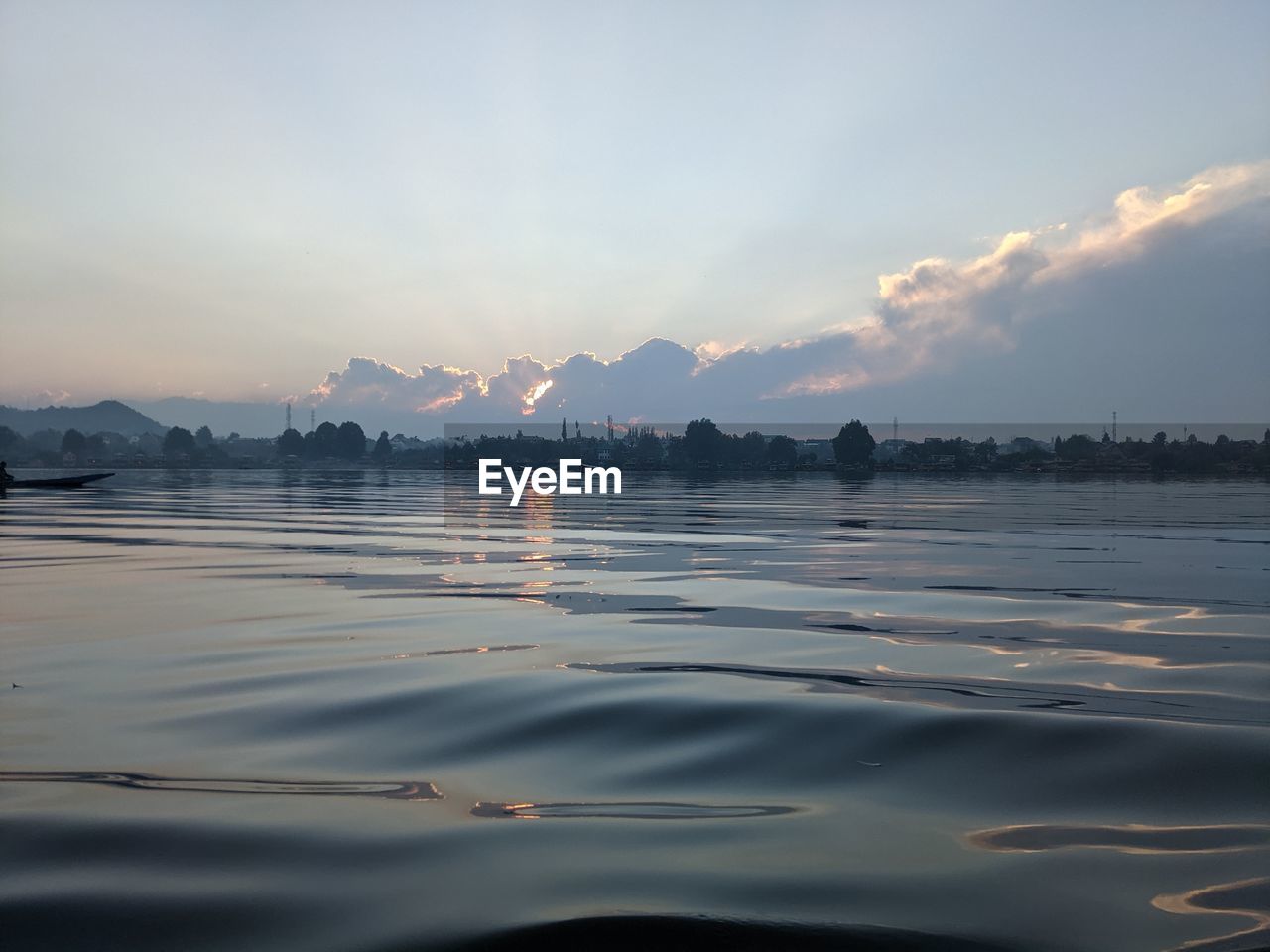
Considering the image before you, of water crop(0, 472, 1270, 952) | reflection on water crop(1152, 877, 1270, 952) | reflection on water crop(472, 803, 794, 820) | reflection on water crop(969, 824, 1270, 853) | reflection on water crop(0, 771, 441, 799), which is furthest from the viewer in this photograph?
reflection on water crop(0, 771, 441, 799)

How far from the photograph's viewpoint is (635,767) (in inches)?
260

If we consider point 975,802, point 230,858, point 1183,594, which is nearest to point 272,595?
point 230,858

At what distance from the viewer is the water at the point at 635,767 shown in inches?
173

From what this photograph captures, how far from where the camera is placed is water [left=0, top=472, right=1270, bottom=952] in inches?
173

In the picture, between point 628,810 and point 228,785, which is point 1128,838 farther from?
point 228,785

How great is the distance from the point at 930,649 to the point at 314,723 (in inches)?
270

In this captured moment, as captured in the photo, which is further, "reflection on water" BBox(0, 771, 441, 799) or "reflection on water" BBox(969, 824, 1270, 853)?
"reflection on water" BBox(0, 771, 441, 799)

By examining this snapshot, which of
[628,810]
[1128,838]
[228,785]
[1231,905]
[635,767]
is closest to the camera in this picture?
[1231,905]

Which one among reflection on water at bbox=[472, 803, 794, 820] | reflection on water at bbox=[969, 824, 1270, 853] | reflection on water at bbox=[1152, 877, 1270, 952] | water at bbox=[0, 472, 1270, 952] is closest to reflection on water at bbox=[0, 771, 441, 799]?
water at bbox=[0, 472, 1270, 952]

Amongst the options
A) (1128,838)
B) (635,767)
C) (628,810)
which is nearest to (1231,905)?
(1128,838)

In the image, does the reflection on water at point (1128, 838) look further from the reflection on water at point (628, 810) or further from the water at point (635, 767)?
the reflection on water at point (628, 810)

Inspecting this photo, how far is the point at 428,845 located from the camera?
5.15 meters

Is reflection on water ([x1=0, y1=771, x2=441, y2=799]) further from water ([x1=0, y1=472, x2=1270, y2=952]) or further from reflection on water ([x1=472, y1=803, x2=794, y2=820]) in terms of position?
reflection on water ([x1=472, y1=803, x2=794, y2=820])

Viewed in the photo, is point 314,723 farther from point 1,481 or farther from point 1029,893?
point 1,481
